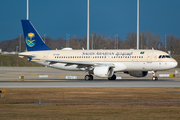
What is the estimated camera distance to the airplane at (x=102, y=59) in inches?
1624

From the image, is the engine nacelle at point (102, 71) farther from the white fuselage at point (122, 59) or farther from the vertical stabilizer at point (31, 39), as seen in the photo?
the vertical stabilizer at point (31, 39)

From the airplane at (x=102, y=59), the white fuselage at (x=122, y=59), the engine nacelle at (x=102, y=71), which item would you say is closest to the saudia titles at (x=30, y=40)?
the airplane at (x=102, y=59)

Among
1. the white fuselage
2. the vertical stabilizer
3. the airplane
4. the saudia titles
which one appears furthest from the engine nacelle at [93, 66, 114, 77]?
the saudia titles

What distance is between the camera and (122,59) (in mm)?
42375

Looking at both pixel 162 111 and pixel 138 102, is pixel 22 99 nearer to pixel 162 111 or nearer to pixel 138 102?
pixel 138 102

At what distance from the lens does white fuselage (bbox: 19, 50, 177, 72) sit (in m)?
41.3

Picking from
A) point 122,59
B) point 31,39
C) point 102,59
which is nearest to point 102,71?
point 102,59

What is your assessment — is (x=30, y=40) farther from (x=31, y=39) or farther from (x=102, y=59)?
(x=102, y=59)

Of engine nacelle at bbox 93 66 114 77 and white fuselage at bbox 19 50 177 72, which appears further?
white fuselage at bbox 19 50 177 72

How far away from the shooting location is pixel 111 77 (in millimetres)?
44281

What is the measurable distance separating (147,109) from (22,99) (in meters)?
9.70

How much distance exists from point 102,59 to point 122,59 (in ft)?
9.69

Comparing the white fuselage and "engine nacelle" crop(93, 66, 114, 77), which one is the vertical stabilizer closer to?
the white fuselage

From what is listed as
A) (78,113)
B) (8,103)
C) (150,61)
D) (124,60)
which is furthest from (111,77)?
(78,113)
